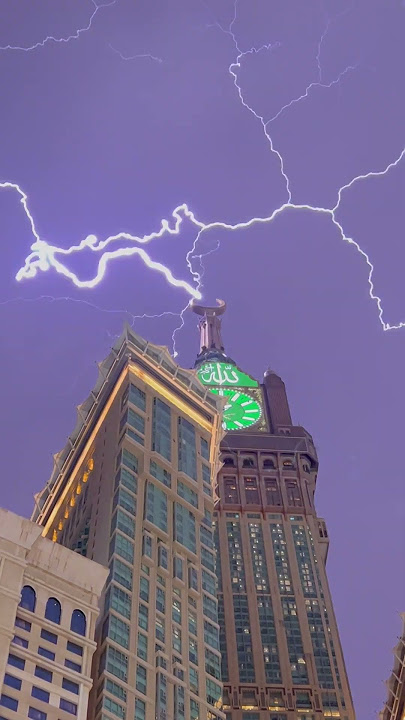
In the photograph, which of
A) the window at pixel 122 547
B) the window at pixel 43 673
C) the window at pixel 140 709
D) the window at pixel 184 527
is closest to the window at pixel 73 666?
the window at pixel 43 673

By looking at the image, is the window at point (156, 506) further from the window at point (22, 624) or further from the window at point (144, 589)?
the window at point (22, 624)

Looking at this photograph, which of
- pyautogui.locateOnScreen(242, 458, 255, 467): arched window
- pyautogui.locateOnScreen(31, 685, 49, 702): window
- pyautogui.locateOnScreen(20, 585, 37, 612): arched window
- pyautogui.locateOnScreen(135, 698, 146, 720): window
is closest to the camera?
pyautogui.locateOnScreen(31, 685, 49, 702): window

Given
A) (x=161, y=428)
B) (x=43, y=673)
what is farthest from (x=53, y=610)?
(x=161, y=428)

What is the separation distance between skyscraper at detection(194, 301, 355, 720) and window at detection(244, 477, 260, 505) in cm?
17

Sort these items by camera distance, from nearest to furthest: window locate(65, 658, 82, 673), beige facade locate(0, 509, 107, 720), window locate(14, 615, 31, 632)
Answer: beige facade locate(0, 509, 107, 720) → window locate(14, 615, 31, 632) → window locate(65, 658, 82, 673)

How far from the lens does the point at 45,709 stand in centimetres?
7169

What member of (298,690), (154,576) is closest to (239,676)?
(298,690)

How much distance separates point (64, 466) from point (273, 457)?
58.9 metres

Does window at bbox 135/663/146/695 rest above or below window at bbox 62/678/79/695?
above

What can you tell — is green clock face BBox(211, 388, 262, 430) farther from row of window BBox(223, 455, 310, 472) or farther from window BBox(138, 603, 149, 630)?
window BBox(138, 603, 149, 630)

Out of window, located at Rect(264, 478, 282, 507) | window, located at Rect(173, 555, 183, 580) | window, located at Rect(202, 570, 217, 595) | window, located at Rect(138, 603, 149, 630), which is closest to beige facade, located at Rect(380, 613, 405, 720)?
window, located at Rect(202, 570, 217, 595)

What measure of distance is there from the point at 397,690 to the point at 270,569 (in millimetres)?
71058

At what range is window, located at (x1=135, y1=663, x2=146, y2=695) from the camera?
276 ft

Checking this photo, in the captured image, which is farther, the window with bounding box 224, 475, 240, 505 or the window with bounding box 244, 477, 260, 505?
the window with bounding box 244, 477, 260, 505
